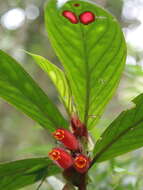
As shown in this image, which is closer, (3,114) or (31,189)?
(31,189)

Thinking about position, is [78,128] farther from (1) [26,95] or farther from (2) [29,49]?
(2) [29,49]

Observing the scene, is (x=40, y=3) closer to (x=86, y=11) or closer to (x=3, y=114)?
(x=3, y=114)

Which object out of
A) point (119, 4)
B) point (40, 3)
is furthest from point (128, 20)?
point (40, 3)

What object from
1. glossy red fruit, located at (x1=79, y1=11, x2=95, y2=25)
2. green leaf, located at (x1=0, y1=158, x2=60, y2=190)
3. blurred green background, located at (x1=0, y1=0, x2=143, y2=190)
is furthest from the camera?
blurred green background, located at (x1=0, y1=0, x2=143, y2=190)

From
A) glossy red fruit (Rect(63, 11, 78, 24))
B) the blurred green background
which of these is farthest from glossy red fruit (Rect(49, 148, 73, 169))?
the blurred green background

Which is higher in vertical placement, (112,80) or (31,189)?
(112,80)

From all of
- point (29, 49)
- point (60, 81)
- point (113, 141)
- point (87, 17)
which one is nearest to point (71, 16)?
point (87, 17)

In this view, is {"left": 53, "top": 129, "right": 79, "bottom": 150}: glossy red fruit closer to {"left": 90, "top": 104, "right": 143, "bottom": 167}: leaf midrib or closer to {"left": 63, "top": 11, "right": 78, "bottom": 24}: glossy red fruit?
{"left": 90, "top": 104, "right": 143, "bottom": 167}: leaf midrib
